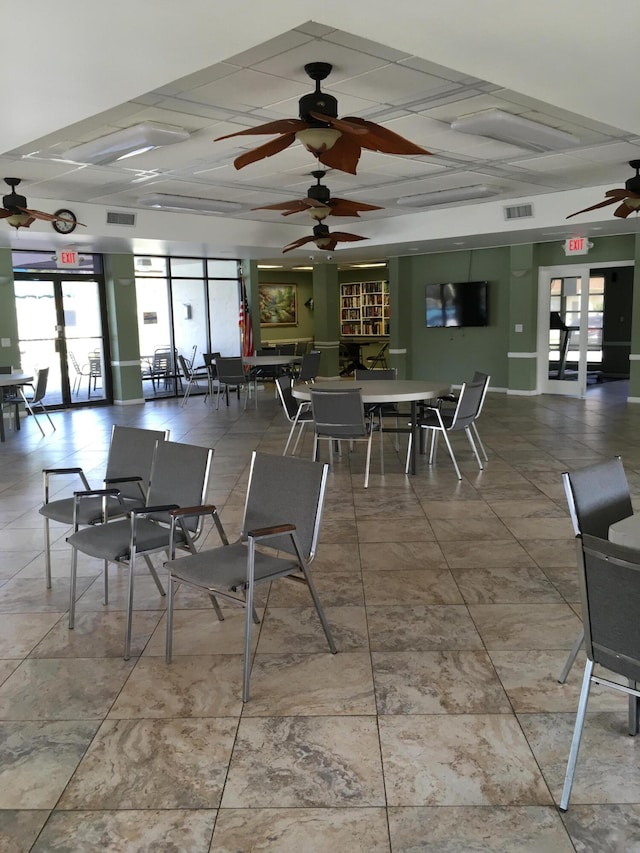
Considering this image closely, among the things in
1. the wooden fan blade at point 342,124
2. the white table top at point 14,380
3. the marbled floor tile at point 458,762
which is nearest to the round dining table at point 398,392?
the wooden fan blade at point 342,124

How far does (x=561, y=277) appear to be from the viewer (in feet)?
40.1

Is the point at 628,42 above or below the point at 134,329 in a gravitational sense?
above

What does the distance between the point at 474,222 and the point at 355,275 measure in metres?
9.22

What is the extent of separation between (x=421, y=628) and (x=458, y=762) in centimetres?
104

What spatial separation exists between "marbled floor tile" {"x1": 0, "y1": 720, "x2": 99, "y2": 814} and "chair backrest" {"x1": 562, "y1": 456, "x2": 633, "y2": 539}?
195cm

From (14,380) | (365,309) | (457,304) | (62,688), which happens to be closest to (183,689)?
(62,688)

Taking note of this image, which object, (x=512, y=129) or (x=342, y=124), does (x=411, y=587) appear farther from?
(x=512, y=129)

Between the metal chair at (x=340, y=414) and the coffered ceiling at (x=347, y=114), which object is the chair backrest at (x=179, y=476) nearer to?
the coffered ceiling at (x=347, y=114)

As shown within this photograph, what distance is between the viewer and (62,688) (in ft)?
9.64

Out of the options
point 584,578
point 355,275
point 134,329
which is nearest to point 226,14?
point 584,578

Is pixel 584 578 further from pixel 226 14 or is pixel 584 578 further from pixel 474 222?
pixel 474 222

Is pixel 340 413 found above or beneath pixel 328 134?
beneath

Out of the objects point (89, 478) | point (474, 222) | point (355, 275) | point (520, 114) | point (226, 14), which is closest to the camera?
point (226, 14)

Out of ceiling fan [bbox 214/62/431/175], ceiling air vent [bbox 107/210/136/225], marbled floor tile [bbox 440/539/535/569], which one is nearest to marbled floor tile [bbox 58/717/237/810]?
marbled floor tile [bbox 440/539/535/569]
